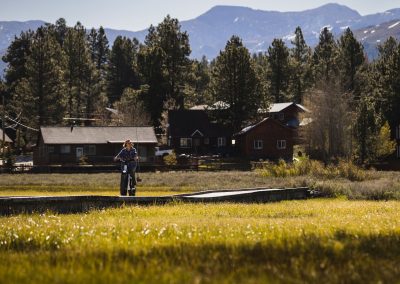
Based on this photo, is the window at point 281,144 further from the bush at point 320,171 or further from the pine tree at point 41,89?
the bush at point 320,171

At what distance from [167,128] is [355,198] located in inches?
2365

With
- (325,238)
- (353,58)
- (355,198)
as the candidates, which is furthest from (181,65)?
(325,238)

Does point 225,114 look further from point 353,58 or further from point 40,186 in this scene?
point 40,186

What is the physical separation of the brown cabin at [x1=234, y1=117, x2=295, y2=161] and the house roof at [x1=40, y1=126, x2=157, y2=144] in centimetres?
1423

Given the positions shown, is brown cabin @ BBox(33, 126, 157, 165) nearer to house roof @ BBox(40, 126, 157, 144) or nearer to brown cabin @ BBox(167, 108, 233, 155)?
house roof @ BBox(40, 126, 157, 144)

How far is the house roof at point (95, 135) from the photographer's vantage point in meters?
70.7

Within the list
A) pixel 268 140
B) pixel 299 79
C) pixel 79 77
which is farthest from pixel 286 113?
pixel 79 77

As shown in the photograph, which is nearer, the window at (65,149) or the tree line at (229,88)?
the tree line at (229,88)

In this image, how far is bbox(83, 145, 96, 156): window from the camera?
72188mm

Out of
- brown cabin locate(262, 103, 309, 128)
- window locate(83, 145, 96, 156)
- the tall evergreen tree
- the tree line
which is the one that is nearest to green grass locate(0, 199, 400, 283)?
the tree line

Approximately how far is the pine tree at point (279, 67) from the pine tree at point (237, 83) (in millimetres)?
21920

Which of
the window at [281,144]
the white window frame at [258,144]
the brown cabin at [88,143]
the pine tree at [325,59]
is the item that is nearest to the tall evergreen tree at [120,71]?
the pine tree at [325,59]

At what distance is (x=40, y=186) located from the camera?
36.7 meters

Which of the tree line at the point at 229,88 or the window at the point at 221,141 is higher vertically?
the tree line at the point at 229,88
